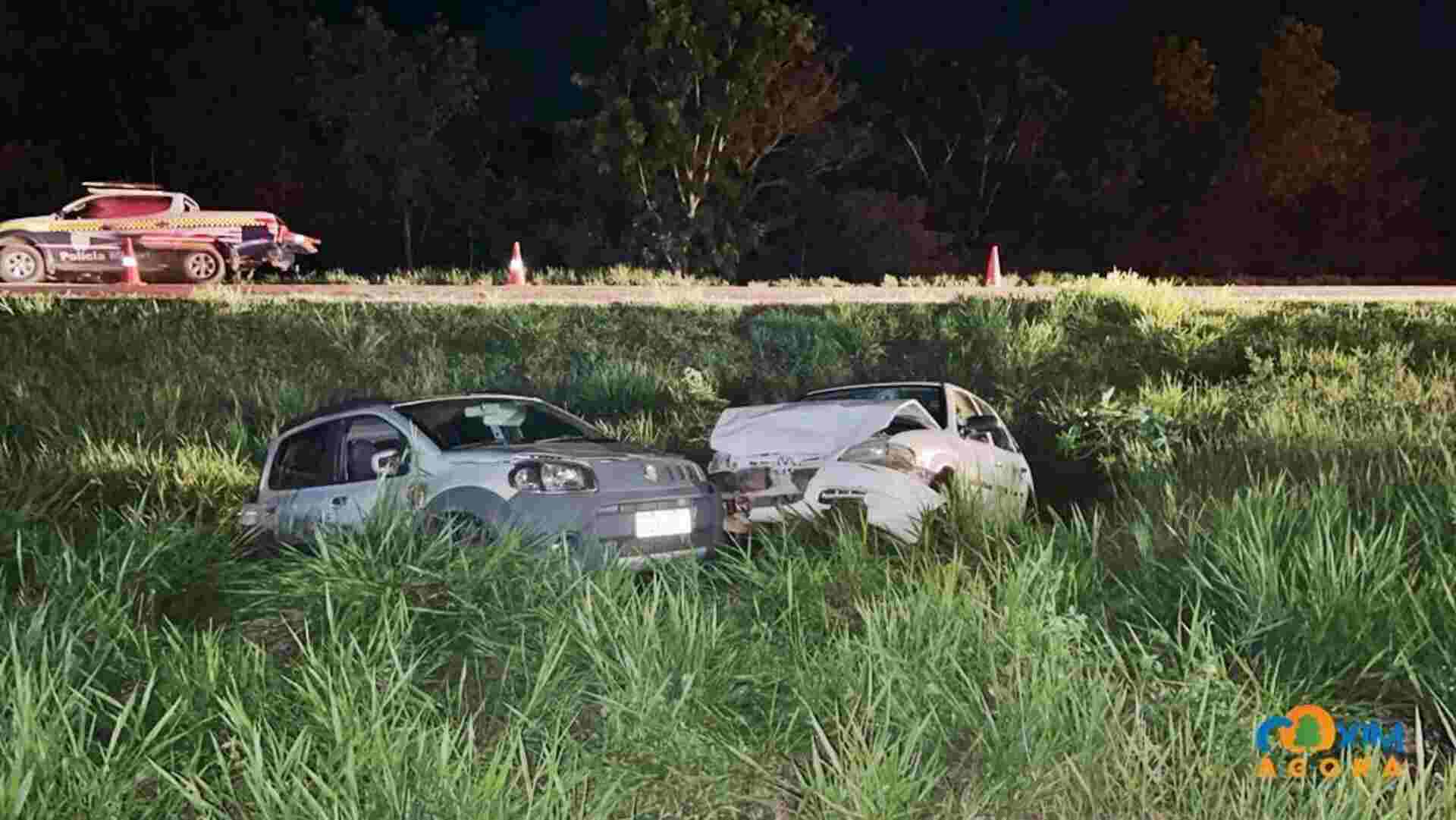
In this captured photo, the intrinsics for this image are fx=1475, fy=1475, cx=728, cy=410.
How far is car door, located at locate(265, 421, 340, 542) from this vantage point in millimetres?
9305

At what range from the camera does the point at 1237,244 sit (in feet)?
142

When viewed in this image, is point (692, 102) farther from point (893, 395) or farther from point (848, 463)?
point (848, 463)

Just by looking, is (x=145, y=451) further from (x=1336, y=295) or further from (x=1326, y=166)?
(x=1326, y=166)

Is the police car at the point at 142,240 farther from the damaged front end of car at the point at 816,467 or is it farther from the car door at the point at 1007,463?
the damaged front end of car at the point at 816,467

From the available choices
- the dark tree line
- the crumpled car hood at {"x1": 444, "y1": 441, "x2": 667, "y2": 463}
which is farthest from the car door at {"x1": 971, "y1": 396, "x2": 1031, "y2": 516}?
the dark tree line

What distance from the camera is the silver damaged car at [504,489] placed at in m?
8.41

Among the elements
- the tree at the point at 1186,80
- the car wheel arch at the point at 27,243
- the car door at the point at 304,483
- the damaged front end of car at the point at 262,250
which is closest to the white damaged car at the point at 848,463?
the car door at the point at 304,483

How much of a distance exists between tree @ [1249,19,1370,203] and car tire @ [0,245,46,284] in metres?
33.5

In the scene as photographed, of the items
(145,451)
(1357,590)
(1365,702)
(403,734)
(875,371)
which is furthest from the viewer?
(875,371)

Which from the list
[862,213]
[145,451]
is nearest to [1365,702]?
[145,451]

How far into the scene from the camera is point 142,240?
23562 millimetres

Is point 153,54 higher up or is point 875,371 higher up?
point 153,54

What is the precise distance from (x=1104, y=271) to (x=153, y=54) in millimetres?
30145

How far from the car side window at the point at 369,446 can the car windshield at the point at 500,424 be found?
0.57 ft
